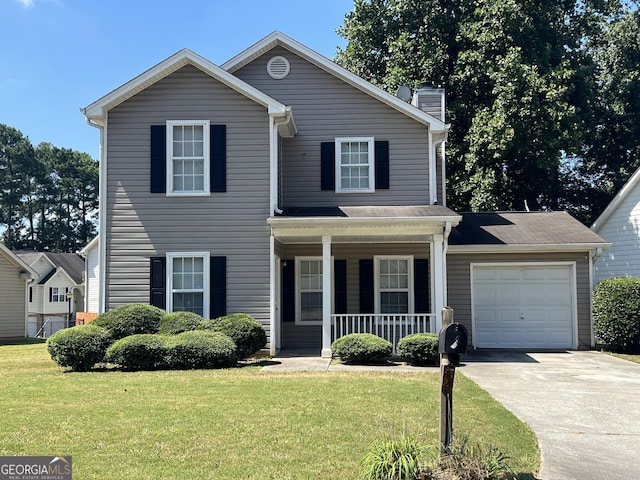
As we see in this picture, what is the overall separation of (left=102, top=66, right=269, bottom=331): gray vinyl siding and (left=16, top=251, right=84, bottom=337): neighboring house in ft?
92.6

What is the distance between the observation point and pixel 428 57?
23.6 m

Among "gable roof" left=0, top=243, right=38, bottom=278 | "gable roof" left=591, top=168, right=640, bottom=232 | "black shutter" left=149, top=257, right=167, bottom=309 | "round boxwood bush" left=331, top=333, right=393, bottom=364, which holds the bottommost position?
"round boxwood bush" left=331, top=333, right=393, bottom=364

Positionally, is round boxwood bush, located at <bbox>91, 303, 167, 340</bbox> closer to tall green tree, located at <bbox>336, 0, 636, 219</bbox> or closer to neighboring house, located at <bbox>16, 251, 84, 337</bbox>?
tall green tree, located at <bbox>336, 0, 636, 219</bbox>

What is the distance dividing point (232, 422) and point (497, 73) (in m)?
18.9

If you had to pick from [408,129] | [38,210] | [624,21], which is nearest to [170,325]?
[408,129]

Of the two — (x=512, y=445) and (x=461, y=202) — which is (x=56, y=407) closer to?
(x=512, y=445)

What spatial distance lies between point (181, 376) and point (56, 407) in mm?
2898

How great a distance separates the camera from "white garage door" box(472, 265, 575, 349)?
15.1 metres

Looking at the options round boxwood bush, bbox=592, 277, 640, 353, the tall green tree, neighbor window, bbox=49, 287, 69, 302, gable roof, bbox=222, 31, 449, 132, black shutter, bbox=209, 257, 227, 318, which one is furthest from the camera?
neighbor window, bbox=49, 287, 69, 302

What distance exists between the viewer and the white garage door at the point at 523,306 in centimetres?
1508

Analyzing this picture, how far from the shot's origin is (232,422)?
6531 millimetres

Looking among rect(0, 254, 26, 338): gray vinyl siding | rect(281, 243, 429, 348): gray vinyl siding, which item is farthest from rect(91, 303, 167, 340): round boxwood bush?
rect(0, 254, 26, 338): gray vinyl siding

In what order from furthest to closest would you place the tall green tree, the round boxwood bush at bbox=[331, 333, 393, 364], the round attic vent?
the tall green tree < the round attic vent < the round boxwood bush at bbox=[331, 333, 393, 364]

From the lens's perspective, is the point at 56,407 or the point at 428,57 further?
the point at 428,57
